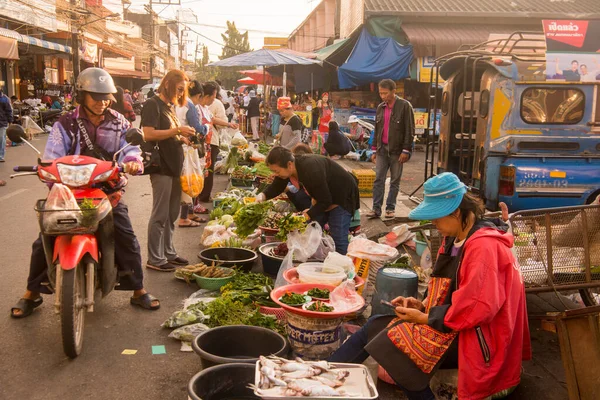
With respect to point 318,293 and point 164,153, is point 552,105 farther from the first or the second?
point 164,153

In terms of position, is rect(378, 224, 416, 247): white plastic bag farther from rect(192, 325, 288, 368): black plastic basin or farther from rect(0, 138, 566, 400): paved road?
rect(192, 325, 288, 368): black plastic basin

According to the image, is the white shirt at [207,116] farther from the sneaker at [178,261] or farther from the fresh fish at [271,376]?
the fresh fish at [271,376]

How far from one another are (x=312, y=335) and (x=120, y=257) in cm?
203

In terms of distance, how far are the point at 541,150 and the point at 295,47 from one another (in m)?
42.3

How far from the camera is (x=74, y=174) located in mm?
4266

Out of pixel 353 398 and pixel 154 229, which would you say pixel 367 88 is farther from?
pixel 353 398

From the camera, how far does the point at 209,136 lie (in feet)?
31.8

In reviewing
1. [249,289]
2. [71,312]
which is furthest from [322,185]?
[71,312]

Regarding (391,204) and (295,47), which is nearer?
(391,204)

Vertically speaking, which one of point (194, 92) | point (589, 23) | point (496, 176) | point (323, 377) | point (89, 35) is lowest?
point (323, 377)

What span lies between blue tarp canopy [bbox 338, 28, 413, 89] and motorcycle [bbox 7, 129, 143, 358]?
1474cm

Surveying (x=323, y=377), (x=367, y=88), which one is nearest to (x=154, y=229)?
(x=323, y=377)

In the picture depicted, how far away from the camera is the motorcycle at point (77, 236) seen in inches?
159

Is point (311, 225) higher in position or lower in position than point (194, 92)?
lower
